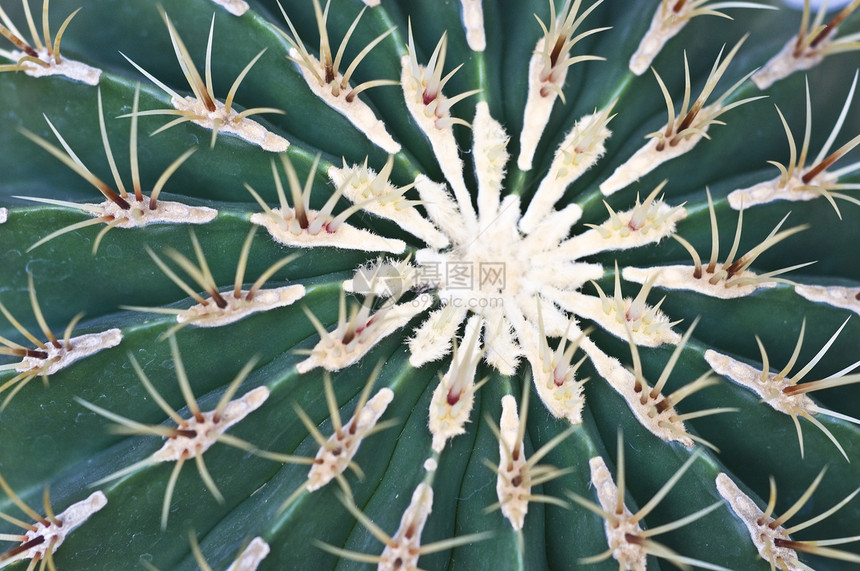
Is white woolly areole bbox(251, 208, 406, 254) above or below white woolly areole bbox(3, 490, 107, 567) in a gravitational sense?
above

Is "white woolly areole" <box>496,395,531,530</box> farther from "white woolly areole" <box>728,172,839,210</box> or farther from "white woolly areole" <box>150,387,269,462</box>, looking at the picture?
"white woolly areole" <box>728,172,839,210</box>

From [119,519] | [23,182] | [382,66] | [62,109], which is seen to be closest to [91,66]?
[62,109]

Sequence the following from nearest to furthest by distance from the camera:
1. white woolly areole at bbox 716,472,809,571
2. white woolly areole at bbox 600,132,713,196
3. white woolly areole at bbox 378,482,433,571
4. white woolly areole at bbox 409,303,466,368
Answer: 1. white woolly areole at bbox 378,482,433,571
2. white woolly areole at bbox 716,472,809,571
3. white woolly areole at bbox 409,303,466,368
4. white woolly areole at bbox 600,132,713,196

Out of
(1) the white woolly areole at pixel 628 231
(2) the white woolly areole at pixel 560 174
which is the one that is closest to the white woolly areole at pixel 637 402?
(1) the white woolly areole at pixel 628 231

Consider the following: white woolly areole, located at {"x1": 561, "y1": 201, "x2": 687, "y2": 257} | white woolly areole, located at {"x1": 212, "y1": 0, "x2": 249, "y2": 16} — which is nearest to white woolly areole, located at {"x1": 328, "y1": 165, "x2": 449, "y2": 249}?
white woolly areole, located at {"x1": 561, "y1": 201, "x2": 687, "y2": 257}

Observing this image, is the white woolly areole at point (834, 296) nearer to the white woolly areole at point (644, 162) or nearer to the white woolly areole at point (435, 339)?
the white woolly areole at point (644, 162)

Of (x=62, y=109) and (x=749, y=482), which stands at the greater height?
(x=62, y=109)

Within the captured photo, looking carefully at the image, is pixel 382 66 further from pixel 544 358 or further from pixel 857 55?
pixel 857 55

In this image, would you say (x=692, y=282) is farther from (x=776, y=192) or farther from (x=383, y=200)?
(x=383, y=200)

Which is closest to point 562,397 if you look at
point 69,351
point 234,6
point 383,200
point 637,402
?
point 637,402
